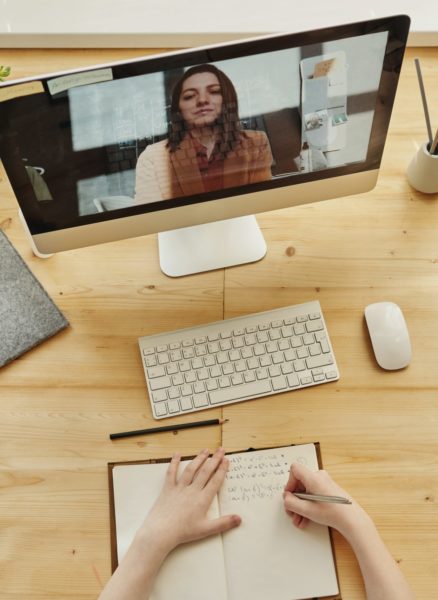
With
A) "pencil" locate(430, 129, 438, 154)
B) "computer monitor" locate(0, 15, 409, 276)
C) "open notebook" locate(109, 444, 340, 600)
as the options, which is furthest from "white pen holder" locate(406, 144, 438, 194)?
"open notebook" locate(109, 444, 340, 600)

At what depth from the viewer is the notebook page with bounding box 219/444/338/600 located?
86 centimetres

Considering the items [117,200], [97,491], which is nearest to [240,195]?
[117,200]

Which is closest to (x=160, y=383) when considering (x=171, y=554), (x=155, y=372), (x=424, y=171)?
(x=155, y=372)

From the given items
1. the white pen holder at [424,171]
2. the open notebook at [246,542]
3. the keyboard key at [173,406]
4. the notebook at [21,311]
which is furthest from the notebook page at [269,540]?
the white pen holder at [424,171]

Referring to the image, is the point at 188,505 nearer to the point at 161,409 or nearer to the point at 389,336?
the point at 161,409

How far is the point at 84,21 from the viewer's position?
49.9 inches

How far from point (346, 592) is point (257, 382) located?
31 cm

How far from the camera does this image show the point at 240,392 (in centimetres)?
97

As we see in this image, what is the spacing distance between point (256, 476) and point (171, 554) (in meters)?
0.16

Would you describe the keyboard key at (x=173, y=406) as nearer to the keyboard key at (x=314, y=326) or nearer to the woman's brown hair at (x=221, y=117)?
the keyboard key at (x=314, y=326)

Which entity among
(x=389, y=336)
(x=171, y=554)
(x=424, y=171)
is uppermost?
(x=424, y=171)

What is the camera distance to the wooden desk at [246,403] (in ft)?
2.95

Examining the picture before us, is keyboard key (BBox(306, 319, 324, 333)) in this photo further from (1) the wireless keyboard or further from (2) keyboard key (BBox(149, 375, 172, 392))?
(2) keyboard key (BBox(149, 375, 172, 392))

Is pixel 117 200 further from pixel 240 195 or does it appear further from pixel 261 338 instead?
pixel 261 338
